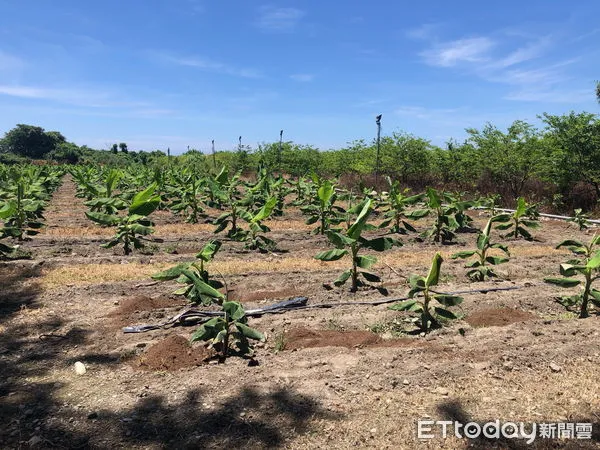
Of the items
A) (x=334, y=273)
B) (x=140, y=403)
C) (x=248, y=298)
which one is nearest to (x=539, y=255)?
(x=334, y=273)

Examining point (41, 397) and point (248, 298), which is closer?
point (41, 397)

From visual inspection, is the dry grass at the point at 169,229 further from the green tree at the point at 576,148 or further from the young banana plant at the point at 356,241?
the green tree at the point at 576,148

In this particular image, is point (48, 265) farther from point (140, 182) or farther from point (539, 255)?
point (140, 182)

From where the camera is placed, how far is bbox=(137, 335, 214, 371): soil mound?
12.7 ft

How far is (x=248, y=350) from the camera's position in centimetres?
403

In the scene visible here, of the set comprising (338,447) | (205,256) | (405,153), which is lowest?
(338,447)

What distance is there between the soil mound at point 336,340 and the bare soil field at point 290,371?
0.06ft

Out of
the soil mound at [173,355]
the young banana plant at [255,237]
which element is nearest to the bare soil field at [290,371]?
the soil mound at [173,355]

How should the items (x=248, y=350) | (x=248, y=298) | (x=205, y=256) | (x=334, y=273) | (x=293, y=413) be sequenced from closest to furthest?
(x=293, y=413) < (x=248, y=350) < (x=205, y=256) < (x=248, y=298) < (x=334, y=273)

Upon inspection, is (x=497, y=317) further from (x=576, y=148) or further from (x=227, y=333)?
(x=576, y=148)

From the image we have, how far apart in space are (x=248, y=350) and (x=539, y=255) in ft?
23.1

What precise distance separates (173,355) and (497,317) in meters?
3.43

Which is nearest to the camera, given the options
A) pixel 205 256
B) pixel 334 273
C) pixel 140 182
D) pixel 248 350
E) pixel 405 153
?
pixel 248 350

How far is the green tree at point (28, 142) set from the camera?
8075 cm
